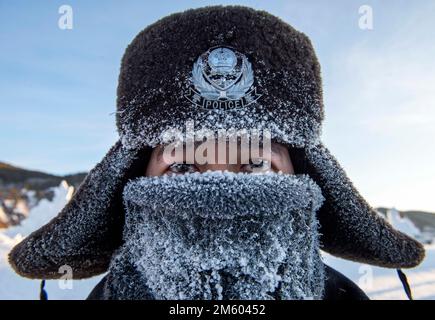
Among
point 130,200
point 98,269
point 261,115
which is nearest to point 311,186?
point 261,115

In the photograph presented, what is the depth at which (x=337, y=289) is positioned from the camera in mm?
1200

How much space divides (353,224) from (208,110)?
1.71 ft

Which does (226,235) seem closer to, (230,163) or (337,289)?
(230,163)

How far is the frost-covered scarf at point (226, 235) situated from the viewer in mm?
815

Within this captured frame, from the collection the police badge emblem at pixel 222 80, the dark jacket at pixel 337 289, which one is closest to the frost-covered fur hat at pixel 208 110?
the police badge emblem at pixel 222 80

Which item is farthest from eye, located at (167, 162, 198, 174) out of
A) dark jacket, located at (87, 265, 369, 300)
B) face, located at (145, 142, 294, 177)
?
dark jacket, located at (87, 265, 369, 300)

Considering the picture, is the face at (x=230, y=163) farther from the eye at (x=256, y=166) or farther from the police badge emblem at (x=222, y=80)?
the police badge emblem at (x=222, y=80)

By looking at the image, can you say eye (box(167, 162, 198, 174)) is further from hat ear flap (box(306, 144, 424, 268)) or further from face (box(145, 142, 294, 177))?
hat ear flap (box(306, 144, 424, 268))

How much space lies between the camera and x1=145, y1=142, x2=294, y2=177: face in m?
0.94

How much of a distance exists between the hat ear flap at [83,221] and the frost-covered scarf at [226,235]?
14 centimetres
